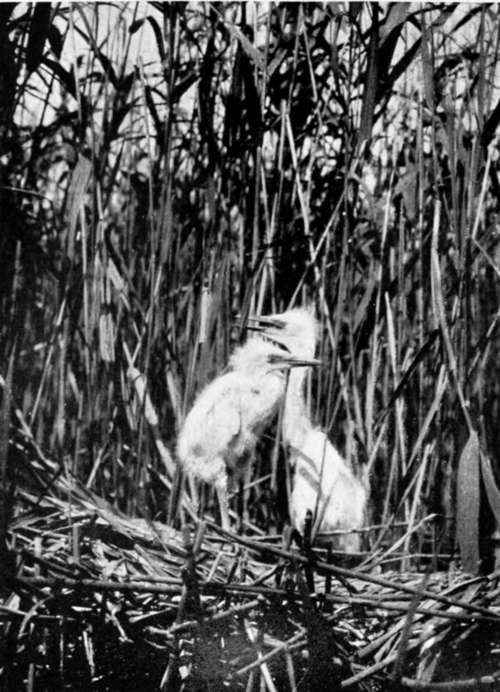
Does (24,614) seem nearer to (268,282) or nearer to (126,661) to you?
(126,661)

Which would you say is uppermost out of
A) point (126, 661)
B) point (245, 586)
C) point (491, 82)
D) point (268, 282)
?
point (491, 82)

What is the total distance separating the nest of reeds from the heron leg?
0.20 metres

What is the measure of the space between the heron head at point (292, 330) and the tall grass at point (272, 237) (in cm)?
2

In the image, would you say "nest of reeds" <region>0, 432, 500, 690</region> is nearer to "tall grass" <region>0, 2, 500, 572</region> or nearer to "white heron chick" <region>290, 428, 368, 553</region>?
"tall grass" <region>0, 2, 500, 572</region>

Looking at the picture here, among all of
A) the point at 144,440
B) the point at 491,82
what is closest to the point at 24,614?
the point at 144,440

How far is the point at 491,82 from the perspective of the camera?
0.99 m

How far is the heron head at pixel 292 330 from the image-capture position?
3.38 feet

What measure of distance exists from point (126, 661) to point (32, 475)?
0.23m

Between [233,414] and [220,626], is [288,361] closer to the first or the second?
[233,414]

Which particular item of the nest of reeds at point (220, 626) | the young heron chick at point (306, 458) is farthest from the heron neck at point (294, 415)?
the nest of reeds at point (220, 626)

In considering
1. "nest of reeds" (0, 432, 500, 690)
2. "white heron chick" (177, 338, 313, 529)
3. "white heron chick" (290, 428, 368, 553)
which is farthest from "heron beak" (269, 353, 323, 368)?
"nest of reeds" (0, 432, 500, 690)

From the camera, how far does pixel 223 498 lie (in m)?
1.04

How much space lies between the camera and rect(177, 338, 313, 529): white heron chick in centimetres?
101

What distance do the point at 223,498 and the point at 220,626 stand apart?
0.29 m
